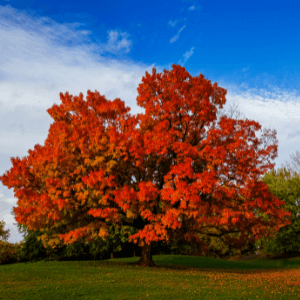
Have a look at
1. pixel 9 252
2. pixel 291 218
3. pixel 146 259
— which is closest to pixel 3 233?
pixel 9 252

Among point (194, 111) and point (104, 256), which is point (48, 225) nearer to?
point (194, 111)

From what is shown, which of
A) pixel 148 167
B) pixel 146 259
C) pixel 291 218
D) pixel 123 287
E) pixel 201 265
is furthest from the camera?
pixel 291 218

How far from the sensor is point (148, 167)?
66.0 ft

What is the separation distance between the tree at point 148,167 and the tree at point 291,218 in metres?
20.8

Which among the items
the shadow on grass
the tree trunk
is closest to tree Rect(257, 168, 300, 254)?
the shadow on grass

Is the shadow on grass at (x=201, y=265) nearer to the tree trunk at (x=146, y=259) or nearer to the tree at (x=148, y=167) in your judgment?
the tree trunk at (x=146, y=259)

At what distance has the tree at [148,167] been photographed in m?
17.2

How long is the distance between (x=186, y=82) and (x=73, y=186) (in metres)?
10.2

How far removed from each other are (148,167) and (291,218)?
28371mm

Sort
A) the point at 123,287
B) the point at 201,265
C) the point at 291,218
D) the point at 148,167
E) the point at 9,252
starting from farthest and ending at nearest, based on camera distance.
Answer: the point at 291,218, the point at 9,252, the point at 201,265, the point at 148,167, the point at 123,287

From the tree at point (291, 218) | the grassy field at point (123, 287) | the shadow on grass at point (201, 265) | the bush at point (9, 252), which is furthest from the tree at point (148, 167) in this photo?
the tree at point (291, 218)

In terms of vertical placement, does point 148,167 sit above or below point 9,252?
above

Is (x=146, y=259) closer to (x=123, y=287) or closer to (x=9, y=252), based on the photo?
(x=123, y=287)

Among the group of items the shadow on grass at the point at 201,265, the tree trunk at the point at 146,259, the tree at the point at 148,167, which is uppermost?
the tree at the point at 148,167
